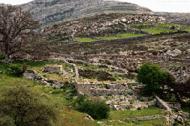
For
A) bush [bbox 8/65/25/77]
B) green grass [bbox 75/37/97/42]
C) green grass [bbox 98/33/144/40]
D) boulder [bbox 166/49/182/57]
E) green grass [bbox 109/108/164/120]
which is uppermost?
bush [bbox 8/65/25/77]

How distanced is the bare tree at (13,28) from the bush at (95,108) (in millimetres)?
22960

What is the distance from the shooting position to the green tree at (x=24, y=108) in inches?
1737

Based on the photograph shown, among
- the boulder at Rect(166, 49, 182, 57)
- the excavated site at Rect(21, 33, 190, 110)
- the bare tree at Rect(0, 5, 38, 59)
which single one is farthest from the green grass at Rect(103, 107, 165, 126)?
the boulder at Rect(166, 49, 182, 57)

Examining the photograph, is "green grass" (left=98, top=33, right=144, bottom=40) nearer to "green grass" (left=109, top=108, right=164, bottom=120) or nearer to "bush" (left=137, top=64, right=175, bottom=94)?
"bush" (left=137, top=64, right=175, bottom=94)

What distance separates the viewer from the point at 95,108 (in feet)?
196

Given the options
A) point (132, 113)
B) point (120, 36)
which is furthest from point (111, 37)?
point (132, 113)

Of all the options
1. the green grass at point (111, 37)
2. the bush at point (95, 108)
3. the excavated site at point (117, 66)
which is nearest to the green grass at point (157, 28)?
the green grass at point (111, 37)

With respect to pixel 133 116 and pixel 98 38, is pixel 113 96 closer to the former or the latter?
pixel 133 116

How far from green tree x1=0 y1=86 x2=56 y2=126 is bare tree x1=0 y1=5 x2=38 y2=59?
36401 mm

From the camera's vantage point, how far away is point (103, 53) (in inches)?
4417

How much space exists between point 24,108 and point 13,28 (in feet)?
124

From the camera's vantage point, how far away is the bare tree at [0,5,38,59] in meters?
81.0

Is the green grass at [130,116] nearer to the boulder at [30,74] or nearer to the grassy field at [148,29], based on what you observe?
the boulder at [30,74]

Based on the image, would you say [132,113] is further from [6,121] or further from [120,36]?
[120,36]
